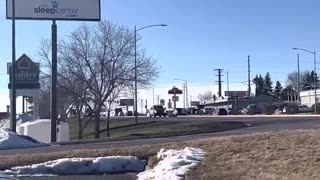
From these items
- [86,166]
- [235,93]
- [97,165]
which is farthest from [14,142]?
[235,93]

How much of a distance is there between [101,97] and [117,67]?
280 centimetres

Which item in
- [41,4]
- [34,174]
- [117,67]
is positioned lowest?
[34,174]

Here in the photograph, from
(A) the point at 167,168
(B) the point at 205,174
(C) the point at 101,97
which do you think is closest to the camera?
(B) the point at 205,174

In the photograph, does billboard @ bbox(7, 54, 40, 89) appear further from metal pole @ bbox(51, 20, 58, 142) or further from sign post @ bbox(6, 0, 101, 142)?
metal pole @ bbox(51, 20, 58, 142)

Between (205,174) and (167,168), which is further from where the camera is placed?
(167,168)

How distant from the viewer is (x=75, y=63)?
5016 centimetres

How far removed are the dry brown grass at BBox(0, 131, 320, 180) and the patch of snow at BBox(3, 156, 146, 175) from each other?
56cm

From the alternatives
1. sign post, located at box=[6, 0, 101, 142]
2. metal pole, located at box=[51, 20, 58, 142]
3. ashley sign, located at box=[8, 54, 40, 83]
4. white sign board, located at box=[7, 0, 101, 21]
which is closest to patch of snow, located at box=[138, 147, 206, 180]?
metal pole, located at box=[51, 20, 58, 142]

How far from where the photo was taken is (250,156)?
14.1 meters

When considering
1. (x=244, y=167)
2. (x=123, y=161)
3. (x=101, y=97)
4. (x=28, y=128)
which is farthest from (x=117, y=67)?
(x=244, y=167)

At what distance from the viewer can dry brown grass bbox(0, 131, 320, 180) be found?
12219mm

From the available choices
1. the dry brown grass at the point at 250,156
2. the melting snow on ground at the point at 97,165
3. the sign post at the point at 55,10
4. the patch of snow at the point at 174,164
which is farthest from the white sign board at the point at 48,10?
the patch of snow at the point at 174,164

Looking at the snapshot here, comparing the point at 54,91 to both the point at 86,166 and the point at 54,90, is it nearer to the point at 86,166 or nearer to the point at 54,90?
the point at 54,90

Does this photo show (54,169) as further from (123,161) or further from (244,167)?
(244,167)
